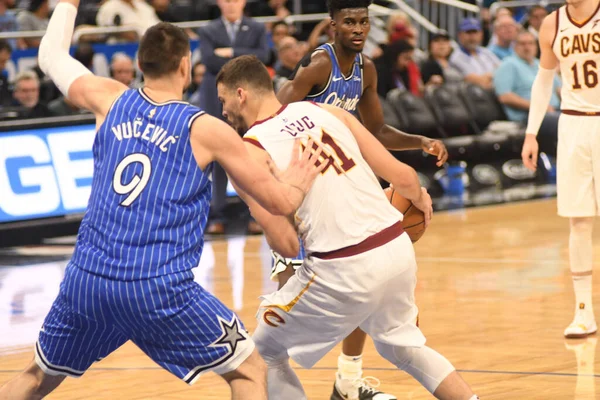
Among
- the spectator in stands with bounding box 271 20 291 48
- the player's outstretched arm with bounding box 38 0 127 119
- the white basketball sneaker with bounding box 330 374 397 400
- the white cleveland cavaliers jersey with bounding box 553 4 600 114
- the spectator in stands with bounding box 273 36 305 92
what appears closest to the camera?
the player's outstretched arm with bounding box 38 0 127 119

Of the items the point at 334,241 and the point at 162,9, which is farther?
the point at 162,9

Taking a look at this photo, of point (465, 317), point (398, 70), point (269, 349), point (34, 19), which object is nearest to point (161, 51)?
point (269, 349)

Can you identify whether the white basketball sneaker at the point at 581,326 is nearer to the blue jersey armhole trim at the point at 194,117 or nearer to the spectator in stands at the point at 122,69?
the blue jersey armhole trim at the point at 194,117

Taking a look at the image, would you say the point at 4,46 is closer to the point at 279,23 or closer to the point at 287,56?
the point at 287,56

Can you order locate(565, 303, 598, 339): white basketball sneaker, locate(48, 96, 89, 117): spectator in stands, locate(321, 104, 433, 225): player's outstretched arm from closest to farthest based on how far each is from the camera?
locate(321, 104, 433, 225): player's outstretched arm
locate(565, 303, 598, 339): white basketball sneaker
locate(48, 96, 89, 117): spectator in stands

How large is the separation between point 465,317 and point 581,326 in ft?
2.88

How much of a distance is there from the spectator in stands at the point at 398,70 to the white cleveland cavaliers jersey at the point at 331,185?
1069 cm

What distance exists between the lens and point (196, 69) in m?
13.9

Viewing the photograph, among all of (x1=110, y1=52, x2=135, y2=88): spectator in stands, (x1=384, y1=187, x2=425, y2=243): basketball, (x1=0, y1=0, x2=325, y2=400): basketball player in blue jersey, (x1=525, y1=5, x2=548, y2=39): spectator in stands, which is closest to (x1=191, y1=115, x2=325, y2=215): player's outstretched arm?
(x1=0, y1=0, x2=325, y2=400): basketball player in blue jersey

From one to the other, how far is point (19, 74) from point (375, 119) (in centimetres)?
672

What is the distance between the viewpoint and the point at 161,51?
454 centimetres

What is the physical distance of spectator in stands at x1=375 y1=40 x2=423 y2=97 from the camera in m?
15.7

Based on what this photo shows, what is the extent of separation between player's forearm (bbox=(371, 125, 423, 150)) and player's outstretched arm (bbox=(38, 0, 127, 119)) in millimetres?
1920

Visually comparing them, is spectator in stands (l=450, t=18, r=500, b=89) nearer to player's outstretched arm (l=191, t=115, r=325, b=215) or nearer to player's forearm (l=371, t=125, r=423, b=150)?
player's forearm (l=371, t=125, r=423, b=150)
